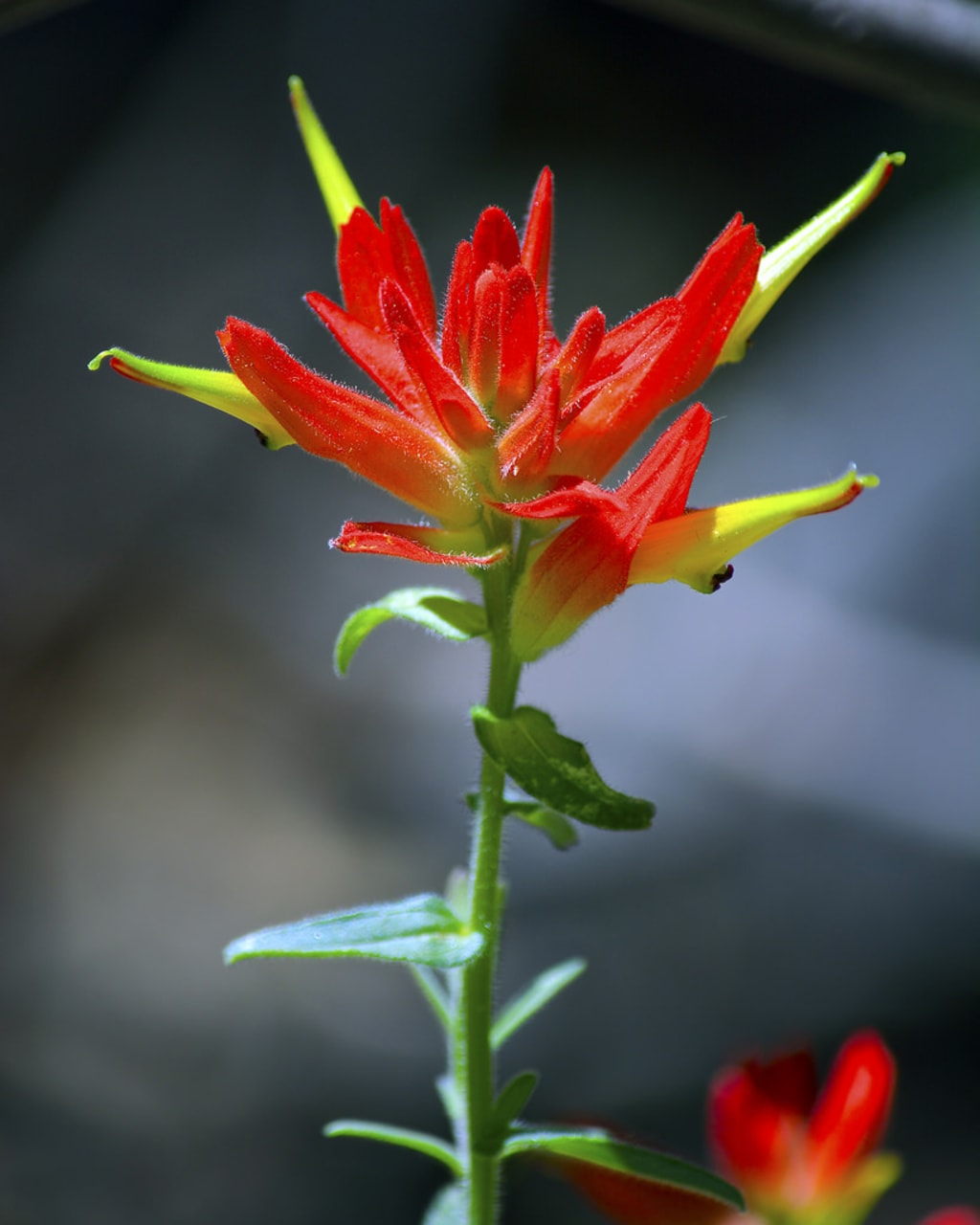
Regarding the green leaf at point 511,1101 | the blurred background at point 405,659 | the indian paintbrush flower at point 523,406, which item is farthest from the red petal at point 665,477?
the blurred background at point 405,659

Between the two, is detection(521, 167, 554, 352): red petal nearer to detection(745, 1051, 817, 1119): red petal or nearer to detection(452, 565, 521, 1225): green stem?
detection(452, 565, 521, 1225): green stem

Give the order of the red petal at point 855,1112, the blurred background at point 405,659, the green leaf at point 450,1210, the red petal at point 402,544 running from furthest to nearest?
the blurred background at point 405,659, the red petal at point 855,1112, the green leaf at point 450,1210, the red petal at point 402,544

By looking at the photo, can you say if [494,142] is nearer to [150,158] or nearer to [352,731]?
[150,158]

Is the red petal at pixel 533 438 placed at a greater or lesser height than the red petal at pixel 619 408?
lesser

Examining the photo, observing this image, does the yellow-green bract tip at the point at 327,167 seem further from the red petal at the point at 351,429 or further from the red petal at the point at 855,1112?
the red petal at the point at 855,1112

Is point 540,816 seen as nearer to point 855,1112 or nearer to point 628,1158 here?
point 628,1158

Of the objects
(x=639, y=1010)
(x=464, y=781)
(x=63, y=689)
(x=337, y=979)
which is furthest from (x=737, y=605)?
(x=63, y=689)
